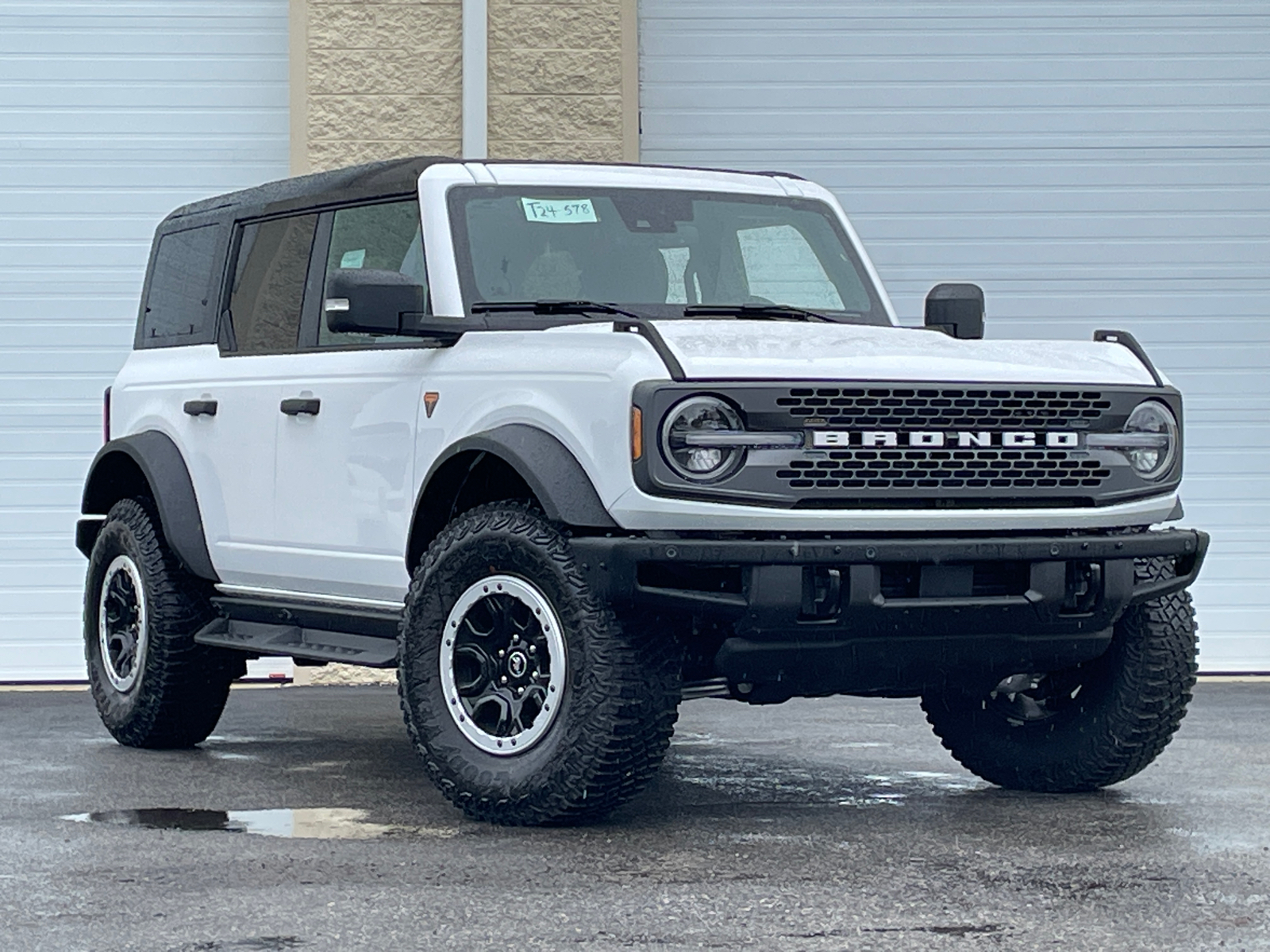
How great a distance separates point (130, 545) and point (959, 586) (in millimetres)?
3602

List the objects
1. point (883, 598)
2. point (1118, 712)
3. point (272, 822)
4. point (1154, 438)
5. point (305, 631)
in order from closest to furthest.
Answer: point (883, 598), point (272, 822), point (1154, 438), point (1118, 712), point (305, 631)

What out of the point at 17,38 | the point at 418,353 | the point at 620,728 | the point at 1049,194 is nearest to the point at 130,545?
the point at 418,353

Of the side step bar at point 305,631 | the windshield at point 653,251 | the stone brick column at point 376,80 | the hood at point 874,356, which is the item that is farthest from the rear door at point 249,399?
the stone brick column at point 376,80

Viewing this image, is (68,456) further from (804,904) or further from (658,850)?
(804,904)

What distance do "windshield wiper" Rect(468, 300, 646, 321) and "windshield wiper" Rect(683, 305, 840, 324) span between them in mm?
226

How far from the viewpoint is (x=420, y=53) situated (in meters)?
12.6

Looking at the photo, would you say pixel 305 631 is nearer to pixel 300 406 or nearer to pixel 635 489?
pixel 300 406

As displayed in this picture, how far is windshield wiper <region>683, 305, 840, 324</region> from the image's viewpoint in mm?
7484

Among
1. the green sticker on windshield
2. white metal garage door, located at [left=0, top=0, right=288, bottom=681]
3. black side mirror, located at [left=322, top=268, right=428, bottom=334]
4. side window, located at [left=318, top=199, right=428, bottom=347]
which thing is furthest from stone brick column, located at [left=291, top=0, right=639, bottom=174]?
black side mirror, located at [left=322, top=268, right=428, bottom=334]

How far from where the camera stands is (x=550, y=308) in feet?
24.0

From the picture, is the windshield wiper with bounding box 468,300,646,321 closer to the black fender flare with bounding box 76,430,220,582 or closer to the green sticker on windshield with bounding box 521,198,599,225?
the green sticker on windshield with bounding box 521,198,599,225

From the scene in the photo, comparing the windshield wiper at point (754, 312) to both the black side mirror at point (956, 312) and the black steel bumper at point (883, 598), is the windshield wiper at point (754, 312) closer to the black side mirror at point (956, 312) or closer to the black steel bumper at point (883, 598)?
the black side mirror at point (956, 312)

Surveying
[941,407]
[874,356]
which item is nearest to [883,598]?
[941,407]

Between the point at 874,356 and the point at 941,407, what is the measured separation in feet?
0.77
